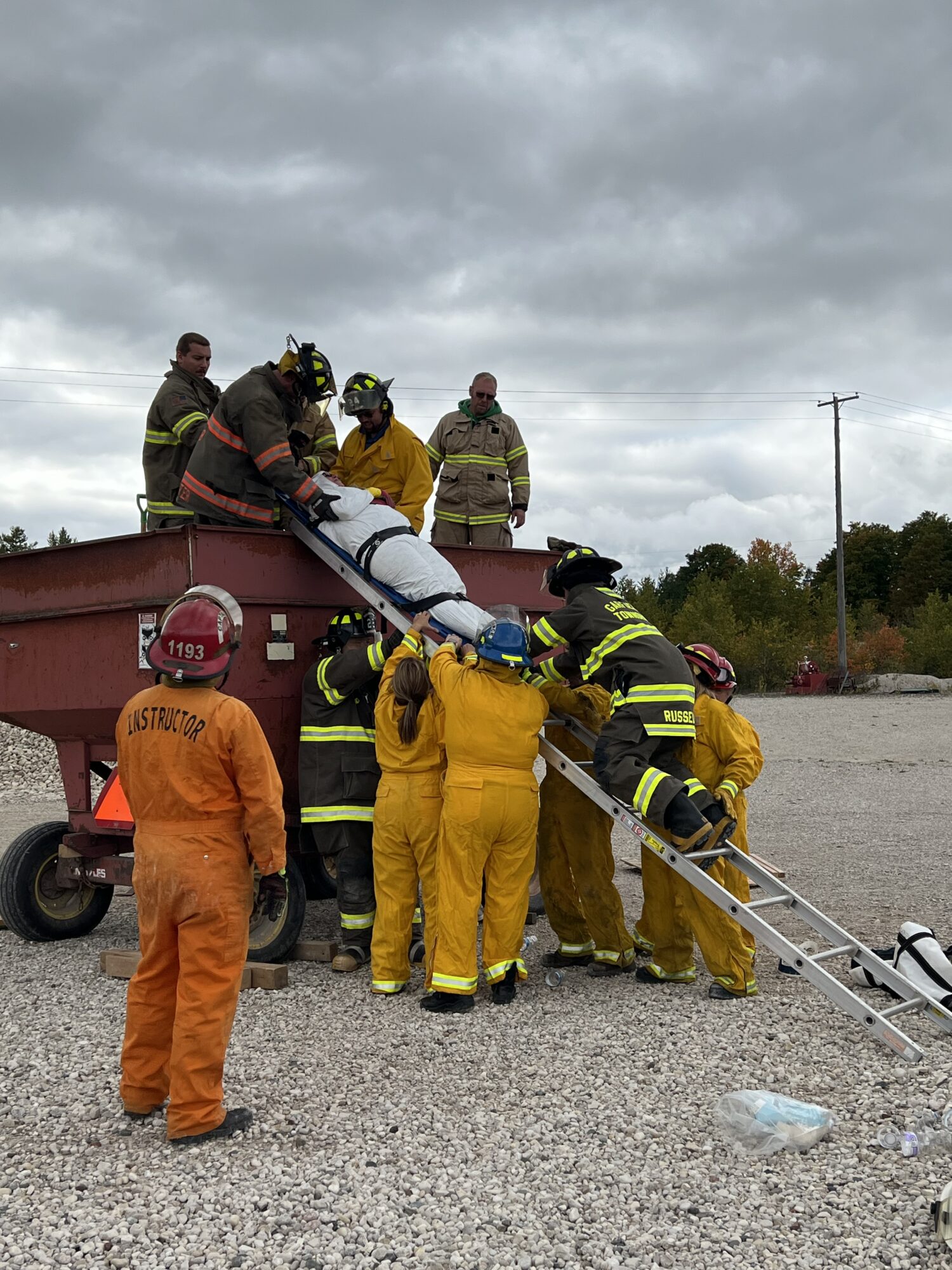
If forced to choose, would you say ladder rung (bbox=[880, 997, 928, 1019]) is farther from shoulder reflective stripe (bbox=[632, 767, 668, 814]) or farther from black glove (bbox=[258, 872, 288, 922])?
black glove (bbox=[258, 872, 288, 922])

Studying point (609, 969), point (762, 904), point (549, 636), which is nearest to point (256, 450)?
point (549, 636)

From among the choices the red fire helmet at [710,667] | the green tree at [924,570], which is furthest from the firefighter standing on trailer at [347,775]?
the green tree at [924,570]

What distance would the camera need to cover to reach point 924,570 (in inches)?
2356

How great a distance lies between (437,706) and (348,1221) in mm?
2824

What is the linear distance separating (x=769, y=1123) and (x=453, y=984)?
6.17 ft

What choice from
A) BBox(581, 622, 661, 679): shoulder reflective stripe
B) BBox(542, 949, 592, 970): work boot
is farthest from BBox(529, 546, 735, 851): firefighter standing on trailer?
BBox(542, 949, 592, 970): work boot

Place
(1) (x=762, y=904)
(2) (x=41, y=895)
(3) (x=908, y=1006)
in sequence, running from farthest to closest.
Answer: (2) (x=41, y=895) < (1) (x=762, y=904) < (3) (x=908, y=1006)

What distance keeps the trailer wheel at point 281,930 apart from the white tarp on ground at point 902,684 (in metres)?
26.4

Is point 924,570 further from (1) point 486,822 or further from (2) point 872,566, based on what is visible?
(1) point 486,822

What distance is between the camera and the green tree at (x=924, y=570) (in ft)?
194

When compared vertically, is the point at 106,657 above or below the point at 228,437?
below

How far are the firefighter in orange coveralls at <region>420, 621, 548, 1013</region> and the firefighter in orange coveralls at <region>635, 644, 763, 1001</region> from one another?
0.75m

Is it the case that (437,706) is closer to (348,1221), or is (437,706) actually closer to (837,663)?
(348,1221)

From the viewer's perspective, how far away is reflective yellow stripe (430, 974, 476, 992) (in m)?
5.24
